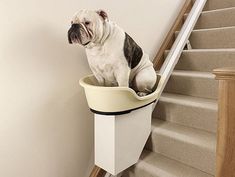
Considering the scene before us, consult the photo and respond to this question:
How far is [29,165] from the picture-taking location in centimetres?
127

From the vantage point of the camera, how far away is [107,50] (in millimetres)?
1202

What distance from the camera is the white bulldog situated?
43.2 inches

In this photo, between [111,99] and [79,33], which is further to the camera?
[111,99]

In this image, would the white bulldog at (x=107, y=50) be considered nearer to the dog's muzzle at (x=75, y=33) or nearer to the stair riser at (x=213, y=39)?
the dog's muzzle at (x=75, y=33)

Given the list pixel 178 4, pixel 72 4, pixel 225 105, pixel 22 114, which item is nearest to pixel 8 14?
pixel 72 4

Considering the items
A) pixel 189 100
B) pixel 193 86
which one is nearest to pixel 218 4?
pixel 193 86

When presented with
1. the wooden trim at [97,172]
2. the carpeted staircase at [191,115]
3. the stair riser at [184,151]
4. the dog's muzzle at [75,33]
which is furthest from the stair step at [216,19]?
the wooden trim at [97,172]

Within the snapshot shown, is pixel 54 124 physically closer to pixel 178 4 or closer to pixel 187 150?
pixel 187 150

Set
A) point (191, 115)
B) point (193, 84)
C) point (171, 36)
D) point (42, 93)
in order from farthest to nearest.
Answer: point (171, 36)
point (193, 84)
point (191, 115)
point (42, 93)

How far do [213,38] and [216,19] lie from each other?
1.03 ft

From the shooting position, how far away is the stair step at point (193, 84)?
169 cm

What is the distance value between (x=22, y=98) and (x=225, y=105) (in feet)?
3.38

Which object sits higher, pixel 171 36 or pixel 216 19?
pixel 216 19

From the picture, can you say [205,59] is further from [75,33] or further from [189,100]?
[75,33]
